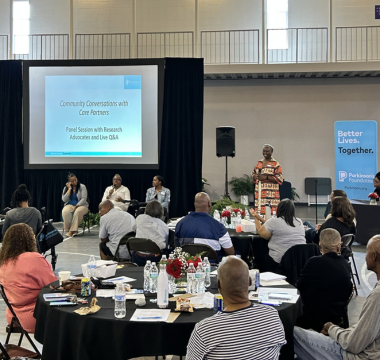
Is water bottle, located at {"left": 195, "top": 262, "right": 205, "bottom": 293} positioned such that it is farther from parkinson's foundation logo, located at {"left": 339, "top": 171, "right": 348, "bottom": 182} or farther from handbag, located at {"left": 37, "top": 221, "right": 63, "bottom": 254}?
parkinson's foundation logo, located at {"left": 339, "top": 171, "right": 348, "bottom": 182}

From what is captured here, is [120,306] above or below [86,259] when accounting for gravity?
above

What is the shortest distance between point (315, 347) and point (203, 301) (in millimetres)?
643

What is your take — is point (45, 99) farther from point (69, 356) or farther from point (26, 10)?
point (69, 356)

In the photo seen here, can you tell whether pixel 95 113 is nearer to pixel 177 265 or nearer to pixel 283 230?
pixel 283 230

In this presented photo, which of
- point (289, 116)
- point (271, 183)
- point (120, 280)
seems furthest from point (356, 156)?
point (120, 280)

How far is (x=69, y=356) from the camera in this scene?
2477 mm

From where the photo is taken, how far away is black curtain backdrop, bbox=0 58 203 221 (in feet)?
32.0

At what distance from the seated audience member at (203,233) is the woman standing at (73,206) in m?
5.35

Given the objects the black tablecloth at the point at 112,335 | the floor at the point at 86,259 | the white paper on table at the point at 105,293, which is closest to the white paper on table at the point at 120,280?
the white paper on table at the point at 105,293

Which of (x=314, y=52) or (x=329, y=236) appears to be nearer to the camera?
(x=329, y=236)

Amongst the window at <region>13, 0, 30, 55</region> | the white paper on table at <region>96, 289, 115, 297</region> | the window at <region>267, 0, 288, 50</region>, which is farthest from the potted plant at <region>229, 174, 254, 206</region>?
the white paper on table at <region>96, 289, 115, 297</region>

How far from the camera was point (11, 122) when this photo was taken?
10.2 m

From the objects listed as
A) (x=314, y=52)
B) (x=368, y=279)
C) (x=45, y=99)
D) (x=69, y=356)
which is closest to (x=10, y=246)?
(x=69, y=356)

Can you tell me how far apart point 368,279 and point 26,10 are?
37.8 ft
